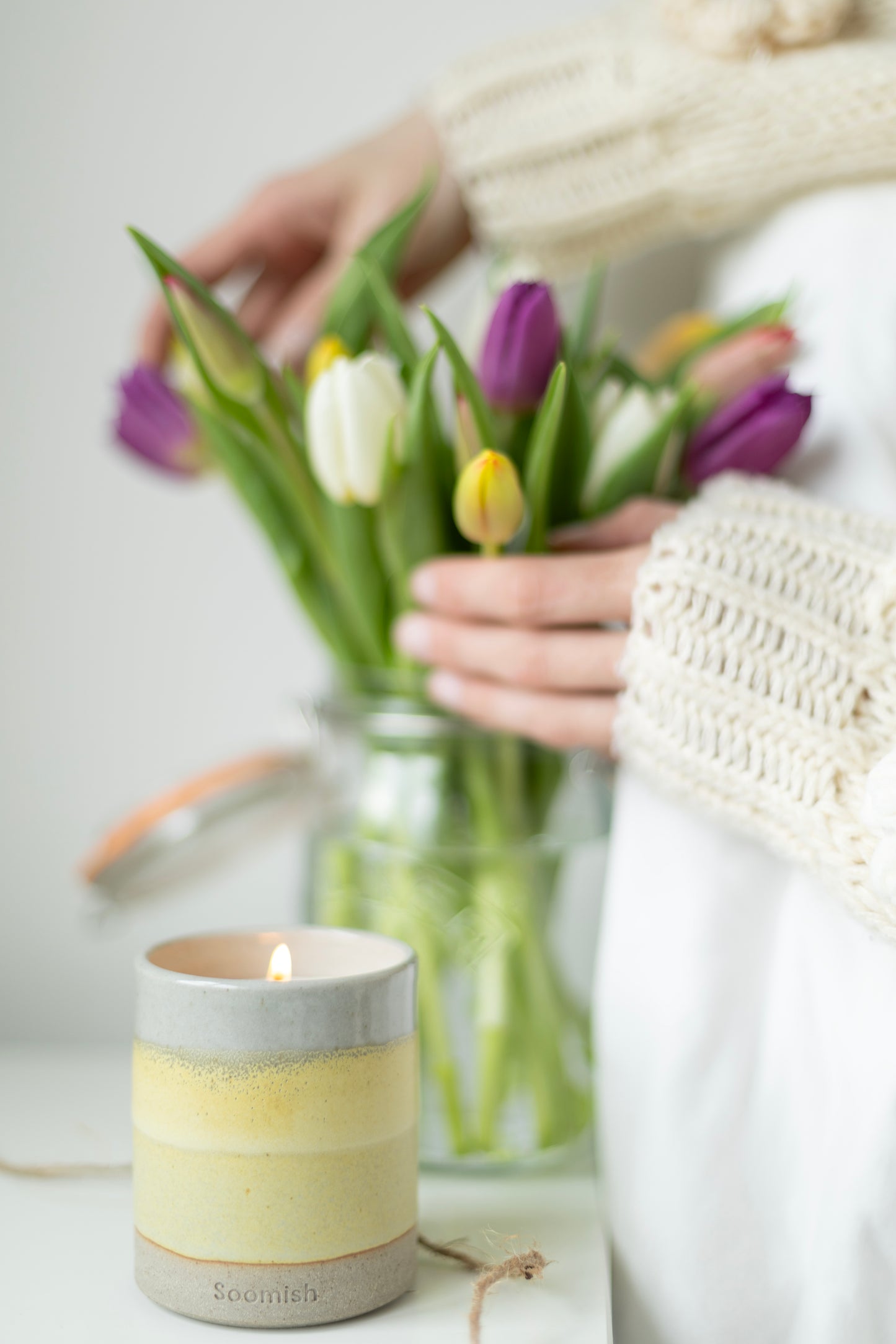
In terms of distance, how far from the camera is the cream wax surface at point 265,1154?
0.40 m

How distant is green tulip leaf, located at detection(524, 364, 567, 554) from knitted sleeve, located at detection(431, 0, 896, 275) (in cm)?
17

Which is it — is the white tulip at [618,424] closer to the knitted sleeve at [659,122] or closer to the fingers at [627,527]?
the fingers at [627,527]

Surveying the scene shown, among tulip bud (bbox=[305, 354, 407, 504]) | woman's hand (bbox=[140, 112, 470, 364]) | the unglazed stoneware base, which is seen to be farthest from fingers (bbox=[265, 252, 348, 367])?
the unglazed stoneware base

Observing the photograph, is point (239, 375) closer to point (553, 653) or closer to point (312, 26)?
point (553, 653)

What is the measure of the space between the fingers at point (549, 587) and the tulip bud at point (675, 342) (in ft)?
0.56

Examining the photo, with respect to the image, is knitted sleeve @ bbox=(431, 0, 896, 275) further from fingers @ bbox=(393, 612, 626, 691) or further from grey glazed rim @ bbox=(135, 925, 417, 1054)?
grey glazed rim @ bbox=(135, 925, 417, 1054)

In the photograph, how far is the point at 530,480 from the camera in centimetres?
54

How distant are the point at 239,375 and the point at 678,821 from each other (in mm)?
283

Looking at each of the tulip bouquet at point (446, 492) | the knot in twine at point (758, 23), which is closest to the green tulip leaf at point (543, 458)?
the tulip bouquet at point (446, 492)

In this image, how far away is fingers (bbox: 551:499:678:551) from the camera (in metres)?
0.54

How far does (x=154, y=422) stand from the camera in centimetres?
60

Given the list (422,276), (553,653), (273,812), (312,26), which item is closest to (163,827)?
(273,812)

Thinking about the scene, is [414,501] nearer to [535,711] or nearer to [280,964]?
[535,711]

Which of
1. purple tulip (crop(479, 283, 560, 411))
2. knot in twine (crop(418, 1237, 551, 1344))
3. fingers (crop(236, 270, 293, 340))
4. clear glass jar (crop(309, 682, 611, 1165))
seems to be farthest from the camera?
fingers (crop(236, 270, 293, 340))
